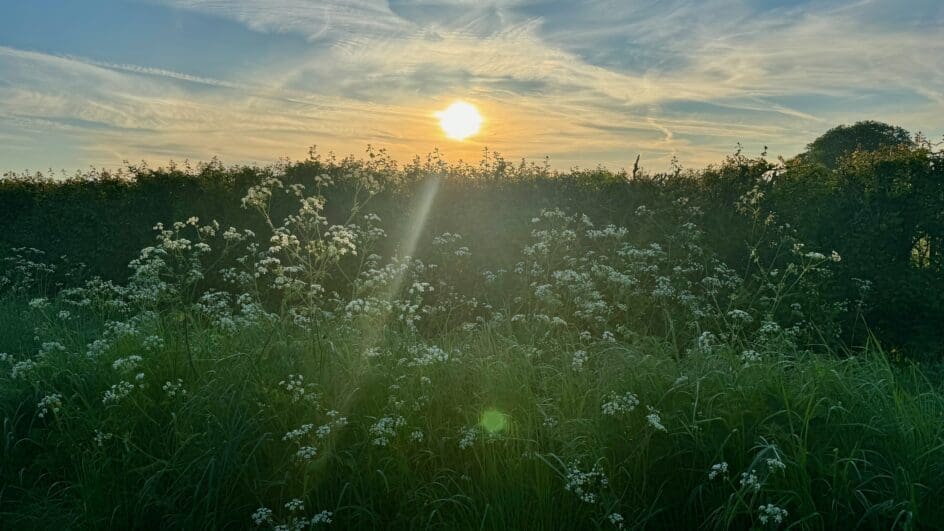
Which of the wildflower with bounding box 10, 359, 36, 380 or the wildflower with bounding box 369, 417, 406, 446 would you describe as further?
the wildflower with bounding box 10, 359, 36, 380

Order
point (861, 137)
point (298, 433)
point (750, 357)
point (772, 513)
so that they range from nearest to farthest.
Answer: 1. point (772, 513)
2. point (298, 433)
3. point (750, 357)
4. point (861, 137)

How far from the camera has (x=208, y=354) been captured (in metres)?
5.37

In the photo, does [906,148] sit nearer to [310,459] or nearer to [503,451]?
[503,451]

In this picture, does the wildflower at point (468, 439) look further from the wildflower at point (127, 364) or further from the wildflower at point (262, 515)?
the wildflower at point (127, 364)

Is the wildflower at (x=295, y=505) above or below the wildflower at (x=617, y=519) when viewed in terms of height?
below

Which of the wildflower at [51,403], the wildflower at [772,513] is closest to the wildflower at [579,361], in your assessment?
the wildflower at [772,513]

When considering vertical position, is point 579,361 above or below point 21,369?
above

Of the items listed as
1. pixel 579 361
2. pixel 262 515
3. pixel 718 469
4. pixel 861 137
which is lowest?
pixel 262 515

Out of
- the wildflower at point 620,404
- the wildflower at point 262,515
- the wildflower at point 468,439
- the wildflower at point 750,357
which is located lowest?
the wildflower at point 262,515

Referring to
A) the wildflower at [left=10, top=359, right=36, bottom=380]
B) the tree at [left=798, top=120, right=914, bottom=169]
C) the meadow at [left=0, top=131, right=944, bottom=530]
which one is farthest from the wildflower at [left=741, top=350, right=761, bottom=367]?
the tree at [left=798, top=120, right=914, bottom=169]

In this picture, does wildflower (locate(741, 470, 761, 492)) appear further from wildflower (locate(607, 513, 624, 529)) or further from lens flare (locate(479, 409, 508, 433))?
lens flare (locate(479, 409, 508, 433))

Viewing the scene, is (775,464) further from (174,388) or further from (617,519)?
(174,388)

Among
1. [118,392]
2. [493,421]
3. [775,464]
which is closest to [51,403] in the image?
[118,392]

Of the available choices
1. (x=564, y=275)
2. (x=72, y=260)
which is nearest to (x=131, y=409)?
(x=564, y=275)
